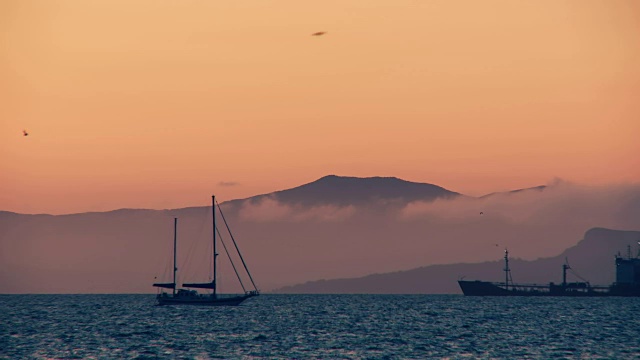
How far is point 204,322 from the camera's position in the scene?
156375mm

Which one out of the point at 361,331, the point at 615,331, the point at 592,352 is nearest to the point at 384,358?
the point at 592,352

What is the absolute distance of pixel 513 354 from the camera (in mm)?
99875

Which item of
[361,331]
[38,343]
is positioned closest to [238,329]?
[361,331]

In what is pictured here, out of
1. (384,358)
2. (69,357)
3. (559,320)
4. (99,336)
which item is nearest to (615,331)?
(559,320)

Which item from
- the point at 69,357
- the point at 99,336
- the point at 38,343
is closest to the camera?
the point at 69,357

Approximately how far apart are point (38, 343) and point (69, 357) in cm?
1891

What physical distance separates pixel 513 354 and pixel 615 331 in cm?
4354

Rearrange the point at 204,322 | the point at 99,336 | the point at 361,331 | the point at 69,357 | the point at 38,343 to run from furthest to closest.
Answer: the point at 204,322 → the point at 361,331 → the point at 99,336 → the point at 38,343 → the point at 69,357

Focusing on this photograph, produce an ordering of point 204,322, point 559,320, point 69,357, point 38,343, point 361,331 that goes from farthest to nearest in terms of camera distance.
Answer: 1. point 559,320
2. point 204,322
3. point 361,331
4. point 38,343
5. point 69,357

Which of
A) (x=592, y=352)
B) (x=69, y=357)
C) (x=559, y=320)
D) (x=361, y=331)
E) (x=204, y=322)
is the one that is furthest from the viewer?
(x=559, y=320)

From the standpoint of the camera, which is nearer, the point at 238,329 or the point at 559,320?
the point at 238,329

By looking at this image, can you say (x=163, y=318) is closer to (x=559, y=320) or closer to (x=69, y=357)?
(x=559, y=320)

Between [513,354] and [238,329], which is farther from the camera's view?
[238,329]

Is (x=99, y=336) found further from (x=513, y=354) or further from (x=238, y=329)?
(x=513, y=354)
